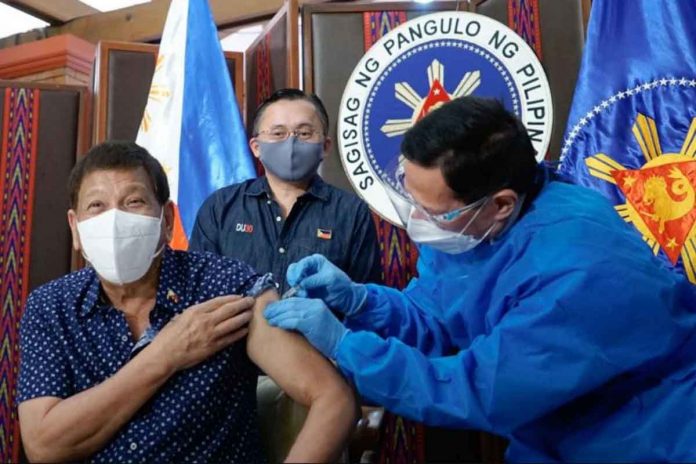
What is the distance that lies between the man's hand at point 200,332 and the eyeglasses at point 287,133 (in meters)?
1.12

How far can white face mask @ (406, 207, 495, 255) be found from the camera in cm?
157

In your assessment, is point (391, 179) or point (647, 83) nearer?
point (391, 179)

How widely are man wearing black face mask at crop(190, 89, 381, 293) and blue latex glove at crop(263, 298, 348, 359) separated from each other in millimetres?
937

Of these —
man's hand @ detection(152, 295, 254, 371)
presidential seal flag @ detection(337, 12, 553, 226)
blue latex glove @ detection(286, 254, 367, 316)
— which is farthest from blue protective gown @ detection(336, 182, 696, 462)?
presidential seal flag @ detection(337, 12, 553, 226)

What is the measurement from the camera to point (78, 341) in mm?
1479

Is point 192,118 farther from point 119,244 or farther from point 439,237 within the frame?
point 439,237

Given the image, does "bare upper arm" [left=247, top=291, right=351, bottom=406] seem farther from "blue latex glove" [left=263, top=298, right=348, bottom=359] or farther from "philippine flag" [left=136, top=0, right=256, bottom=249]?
"philippine flag" [left=136, top=0, right=256, bottom=249]

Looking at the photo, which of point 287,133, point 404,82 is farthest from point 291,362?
point 404,82

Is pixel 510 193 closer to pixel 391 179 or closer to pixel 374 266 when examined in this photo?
pixel 391 179

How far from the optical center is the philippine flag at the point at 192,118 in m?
3.04

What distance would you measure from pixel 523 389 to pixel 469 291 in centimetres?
35

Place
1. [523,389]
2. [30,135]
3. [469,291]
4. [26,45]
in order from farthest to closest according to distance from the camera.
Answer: [26,45] → [30,135] → [469,291] → [523,389]

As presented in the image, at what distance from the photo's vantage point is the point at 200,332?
1.40 metres

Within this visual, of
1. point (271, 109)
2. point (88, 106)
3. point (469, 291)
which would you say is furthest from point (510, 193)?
point (88, 106)
